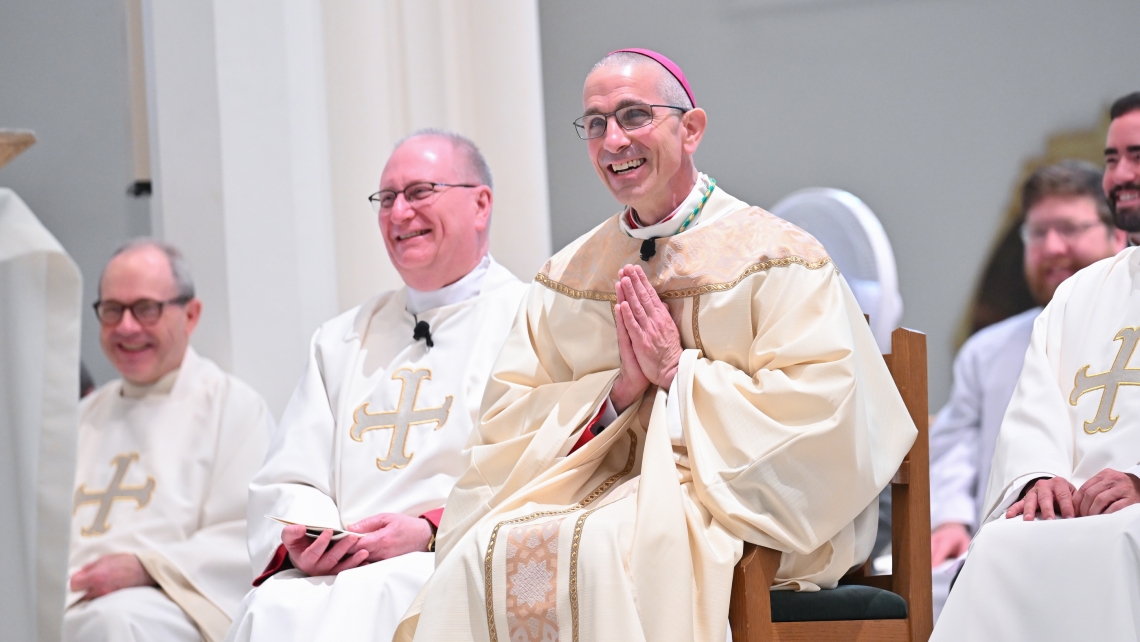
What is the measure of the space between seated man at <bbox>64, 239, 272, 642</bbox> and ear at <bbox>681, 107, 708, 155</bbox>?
7.69 ft

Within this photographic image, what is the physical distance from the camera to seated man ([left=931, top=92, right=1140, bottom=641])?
9.03 ft

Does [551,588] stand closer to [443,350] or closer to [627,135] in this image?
[627,135]

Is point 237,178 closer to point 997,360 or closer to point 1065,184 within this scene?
point 997,360

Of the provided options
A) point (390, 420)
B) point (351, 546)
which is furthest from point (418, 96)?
point (351, 546)

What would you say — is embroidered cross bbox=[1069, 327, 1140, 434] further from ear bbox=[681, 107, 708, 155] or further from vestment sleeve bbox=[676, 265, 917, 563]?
ear bbox=[681, 107, 708, 155]

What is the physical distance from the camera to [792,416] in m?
3.11

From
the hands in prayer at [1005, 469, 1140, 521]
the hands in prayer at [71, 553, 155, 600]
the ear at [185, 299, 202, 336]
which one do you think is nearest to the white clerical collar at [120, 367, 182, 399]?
the ear at [185, 299, 202, 336]

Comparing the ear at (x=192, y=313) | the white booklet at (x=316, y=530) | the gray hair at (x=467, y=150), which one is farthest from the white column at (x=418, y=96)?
the white booklet at (x=316, y=530)

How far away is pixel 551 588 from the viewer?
9.62ft

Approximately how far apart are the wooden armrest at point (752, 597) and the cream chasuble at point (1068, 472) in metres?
0.42

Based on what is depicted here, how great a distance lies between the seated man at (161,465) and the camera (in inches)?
173

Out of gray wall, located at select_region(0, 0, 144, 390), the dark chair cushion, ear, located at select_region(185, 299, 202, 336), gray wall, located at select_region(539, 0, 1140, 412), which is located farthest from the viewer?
gray wall, located at select_region(0, 0, 144, 390)

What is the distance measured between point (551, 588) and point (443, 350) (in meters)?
1.58

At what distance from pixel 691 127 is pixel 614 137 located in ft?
0.88
